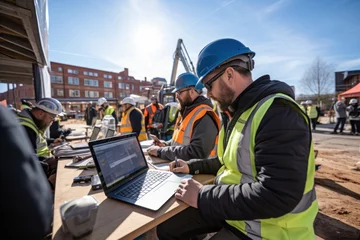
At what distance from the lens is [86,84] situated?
41844 mm

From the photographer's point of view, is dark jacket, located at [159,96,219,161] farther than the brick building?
No

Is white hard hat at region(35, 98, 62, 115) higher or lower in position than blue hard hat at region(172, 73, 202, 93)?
lower

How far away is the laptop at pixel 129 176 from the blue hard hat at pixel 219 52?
2.63 ft

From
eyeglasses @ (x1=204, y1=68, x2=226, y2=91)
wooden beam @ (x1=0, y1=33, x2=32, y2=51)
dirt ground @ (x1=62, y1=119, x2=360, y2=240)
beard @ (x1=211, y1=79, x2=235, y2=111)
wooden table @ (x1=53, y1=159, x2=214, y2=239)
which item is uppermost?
wooden beam @ (x1=0, y1=33, x2=32, y2=51)

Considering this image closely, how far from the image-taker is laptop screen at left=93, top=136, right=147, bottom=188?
1.20m

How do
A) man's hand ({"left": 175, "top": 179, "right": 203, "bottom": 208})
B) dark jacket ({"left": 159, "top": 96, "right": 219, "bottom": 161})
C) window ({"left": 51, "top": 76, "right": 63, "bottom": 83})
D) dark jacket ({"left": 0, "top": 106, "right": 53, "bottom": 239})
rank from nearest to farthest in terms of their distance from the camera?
dark jacket ({"left": 0, "top": 106, "right": 53, "bottom": 239}) → man's hand ({"left": 175, "top": 179, "right": 203, "bottom": 208}) → dark jacket ({"left": 159, "top": 96, "right": 219, "bottom": 161}) → window ({"left": 51, "top": 76, "right": 63, "bottom": 83})

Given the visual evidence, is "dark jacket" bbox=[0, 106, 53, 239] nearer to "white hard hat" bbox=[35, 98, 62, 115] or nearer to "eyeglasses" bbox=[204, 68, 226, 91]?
"eyeglasses" bbox=[204, 68, 226, 91]

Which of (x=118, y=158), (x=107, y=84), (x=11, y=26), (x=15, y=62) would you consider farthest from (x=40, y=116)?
(x=107, y=84)

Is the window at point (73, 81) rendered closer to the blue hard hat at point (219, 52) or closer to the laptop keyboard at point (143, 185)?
the laptop keyboard at point (143, 185)

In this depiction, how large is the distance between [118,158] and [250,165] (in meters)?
0.91

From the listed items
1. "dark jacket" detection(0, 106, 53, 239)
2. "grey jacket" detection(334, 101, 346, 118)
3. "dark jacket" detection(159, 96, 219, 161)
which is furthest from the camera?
"grey jacket" detection(334, 101, 346, 118)

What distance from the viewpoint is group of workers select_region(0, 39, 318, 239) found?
35.8 inches

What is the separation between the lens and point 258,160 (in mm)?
975

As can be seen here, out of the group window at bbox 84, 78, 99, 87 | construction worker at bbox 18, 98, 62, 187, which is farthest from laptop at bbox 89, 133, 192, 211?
window at bbox 84, 78, 99, 87
